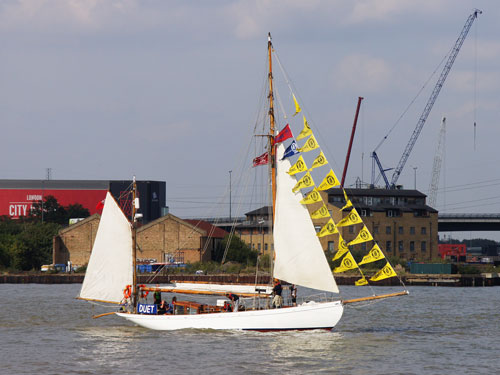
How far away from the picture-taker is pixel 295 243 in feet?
175

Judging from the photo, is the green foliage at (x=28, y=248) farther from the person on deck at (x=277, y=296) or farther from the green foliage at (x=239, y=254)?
the person on deck at (x=277, y=296)

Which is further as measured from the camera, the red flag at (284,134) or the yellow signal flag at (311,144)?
the red flag at (284,134)

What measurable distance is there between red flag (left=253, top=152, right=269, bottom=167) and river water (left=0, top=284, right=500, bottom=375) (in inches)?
441

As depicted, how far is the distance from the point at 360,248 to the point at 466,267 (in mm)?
21382

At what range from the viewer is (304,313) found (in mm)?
51219

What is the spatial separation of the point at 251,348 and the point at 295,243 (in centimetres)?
843

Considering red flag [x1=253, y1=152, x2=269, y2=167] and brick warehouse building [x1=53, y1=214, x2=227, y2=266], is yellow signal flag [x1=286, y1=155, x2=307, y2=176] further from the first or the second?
brick warehouse building [x1=53, y1=214, x2=227, y2=266]

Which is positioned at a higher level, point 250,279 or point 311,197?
Result: point 311,197

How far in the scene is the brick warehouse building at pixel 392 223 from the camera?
17488 centimetres

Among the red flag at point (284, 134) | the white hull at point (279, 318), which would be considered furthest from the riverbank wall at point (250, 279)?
the white hull at point (279, 318)

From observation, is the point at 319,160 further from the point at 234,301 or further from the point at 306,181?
the point at 234,301

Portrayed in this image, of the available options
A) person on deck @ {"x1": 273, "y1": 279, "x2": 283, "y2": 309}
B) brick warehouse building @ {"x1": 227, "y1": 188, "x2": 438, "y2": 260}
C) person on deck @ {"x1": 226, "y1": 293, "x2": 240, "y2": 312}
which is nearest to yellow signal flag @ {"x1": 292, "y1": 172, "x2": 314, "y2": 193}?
person on deck @ {"x1": 273, "y1": 279, "x2": 283, "y2": 309}

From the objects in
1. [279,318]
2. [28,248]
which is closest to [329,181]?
[279,318]

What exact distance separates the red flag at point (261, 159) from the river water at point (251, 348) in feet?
36.8
